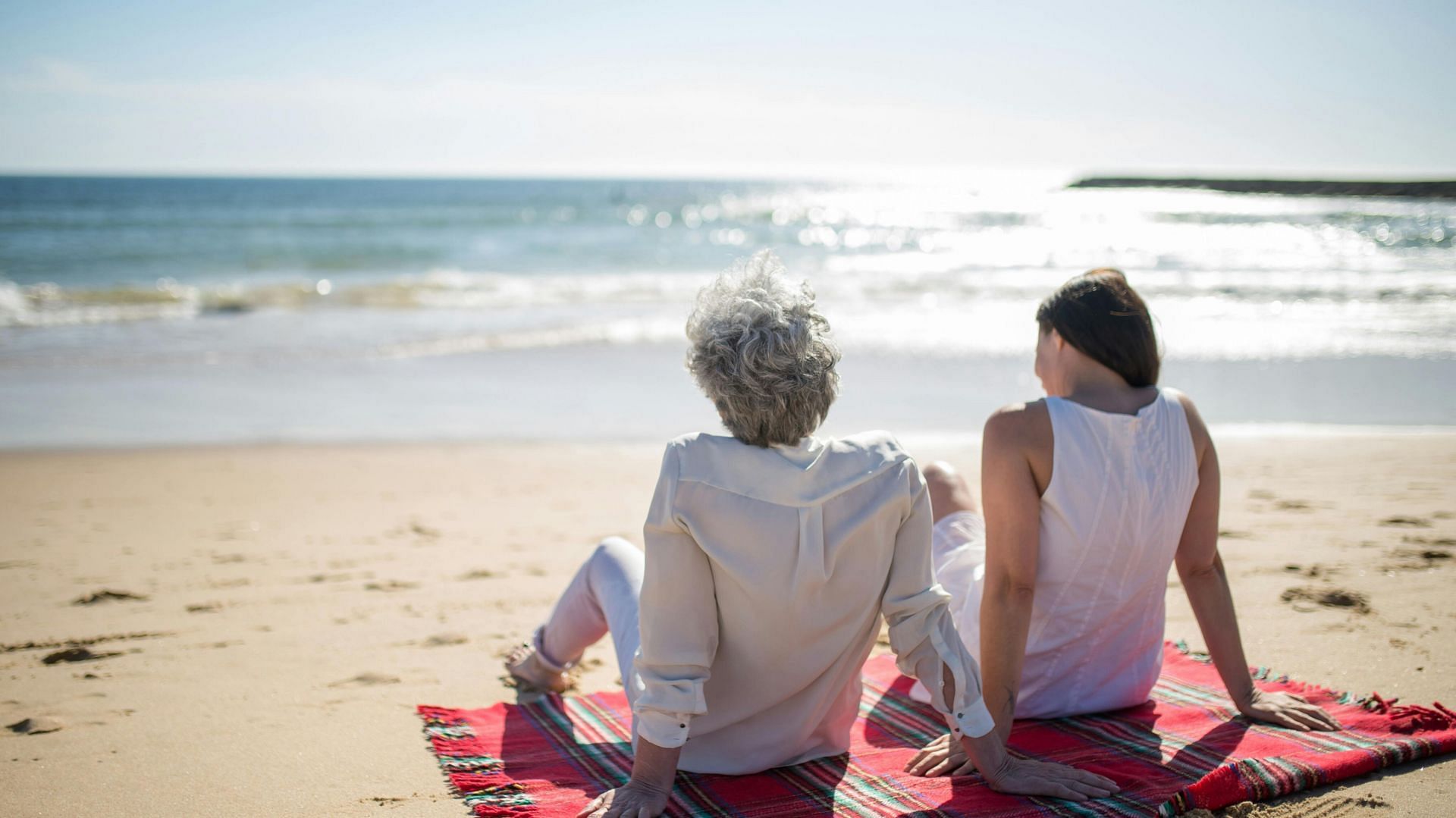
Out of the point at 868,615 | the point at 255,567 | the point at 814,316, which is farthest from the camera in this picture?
the point at 255,567

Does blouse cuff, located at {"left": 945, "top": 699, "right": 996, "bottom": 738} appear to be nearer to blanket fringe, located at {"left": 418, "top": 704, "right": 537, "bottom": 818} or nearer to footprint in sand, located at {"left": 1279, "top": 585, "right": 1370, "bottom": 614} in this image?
blanket fringe, located at {"left": 418, "top": 704, "right": 537, "bottom": 818}

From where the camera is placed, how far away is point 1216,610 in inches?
95.4

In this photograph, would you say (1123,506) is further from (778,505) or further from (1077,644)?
(778,505)

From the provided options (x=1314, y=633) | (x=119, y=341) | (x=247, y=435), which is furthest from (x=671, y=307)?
(x=1314, y=633)

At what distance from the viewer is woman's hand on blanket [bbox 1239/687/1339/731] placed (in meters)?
2.39

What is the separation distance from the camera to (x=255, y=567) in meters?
4.08

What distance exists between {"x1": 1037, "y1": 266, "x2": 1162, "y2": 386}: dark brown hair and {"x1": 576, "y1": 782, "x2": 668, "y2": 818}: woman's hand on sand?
1337mm

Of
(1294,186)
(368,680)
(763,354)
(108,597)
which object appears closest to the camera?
(763,354)

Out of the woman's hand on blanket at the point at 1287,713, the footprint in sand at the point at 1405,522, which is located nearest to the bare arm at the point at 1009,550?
the woman's hand on blanket at the point at 1287,713

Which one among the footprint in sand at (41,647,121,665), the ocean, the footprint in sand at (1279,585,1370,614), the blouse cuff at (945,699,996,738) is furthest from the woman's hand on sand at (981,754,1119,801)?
the ocean

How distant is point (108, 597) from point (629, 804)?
2.71m

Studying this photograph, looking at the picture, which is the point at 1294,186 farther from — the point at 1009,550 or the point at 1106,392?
the point at 1009,550

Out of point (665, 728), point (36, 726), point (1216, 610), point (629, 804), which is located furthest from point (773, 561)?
point (36, 726)

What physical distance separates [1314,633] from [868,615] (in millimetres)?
1963
